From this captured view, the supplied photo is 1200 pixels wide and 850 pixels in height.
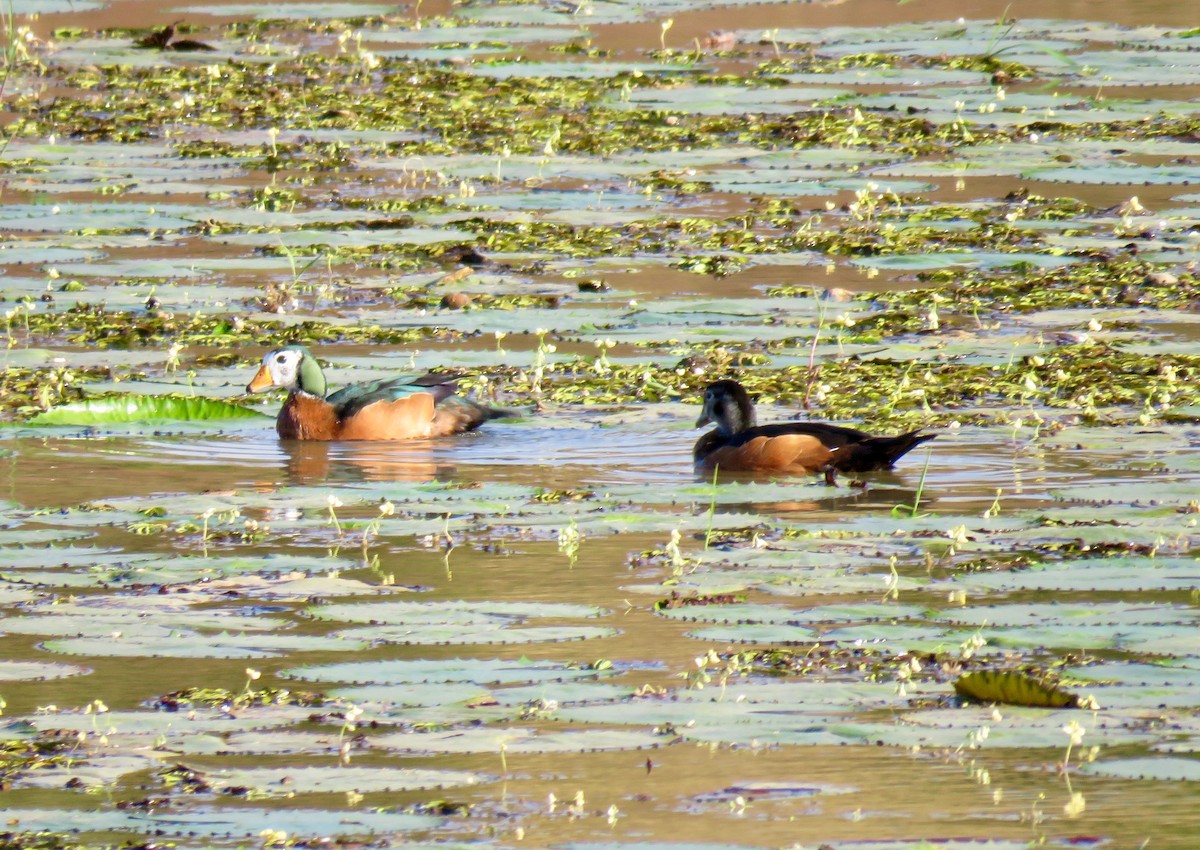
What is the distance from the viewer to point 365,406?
9477 mm

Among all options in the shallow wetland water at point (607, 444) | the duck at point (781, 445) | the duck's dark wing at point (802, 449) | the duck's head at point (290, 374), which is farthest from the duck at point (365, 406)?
the duck's dark wing at point (802, 449)

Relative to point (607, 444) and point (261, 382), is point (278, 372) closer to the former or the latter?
point (261, 382)

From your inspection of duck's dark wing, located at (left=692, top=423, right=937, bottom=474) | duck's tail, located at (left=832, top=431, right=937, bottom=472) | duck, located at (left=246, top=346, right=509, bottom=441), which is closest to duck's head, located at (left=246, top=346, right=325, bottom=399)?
duck, located at (left=246, top=346, right=509, bottom=441)

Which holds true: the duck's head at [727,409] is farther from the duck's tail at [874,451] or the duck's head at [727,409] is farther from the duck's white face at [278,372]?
the duck's white face at [278,372]

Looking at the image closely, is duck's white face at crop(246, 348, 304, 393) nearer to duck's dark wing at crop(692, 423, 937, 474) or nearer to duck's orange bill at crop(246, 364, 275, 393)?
duck's orange bill at crop(246, 364, 275, 393)

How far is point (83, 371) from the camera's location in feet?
32.0

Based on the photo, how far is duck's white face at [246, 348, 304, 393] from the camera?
9414 mm

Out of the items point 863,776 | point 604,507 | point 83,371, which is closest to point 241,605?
point 604,507

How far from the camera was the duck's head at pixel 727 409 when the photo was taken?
8.52 metres

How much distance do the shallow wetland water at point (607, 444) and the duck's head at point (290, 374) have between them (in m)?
0.22

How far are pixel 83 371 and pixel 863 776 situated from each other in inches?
228

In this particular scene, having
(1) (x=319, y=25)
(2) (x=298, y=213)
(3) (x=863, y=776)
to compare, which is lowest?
(3) (x=863, y=776)

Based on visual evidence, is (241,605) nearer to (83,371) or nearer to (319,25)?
(83,371)

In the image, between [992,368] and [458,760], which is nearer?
[458,760]
